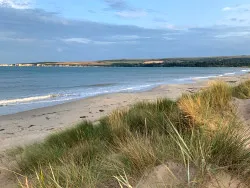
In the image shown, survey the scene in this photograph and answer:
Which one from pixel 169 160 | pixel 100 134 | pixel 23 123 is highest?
pixel 169 160

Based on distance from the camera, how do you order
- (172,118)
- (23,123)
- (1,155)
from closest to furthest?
(172,118)
(1,155)
(23,123)

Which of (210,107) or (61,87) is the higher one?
(210,107)

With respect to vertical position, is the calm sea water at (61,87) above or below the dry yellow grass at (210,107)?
below

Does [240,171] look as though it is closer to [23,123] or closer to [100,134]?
[100,134]

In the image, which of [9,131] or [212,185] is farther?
[9,131]

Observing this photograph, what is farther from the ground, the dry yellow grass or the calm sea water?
the dry yellow grass

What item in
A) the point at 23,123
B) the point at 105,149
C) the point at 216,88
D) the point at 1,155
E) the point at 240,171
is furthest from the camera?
the point at 23,123

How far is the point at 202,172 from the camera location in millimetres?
2762

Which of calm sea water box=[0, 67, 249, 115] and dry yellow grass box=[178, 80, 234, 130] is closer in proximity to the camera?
dry yellow grass box=[178, 80, 234, 130]

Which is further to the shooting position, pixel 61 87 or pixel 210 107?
pixel 61 87

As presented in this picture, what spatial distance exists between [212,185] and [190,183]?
0.18m

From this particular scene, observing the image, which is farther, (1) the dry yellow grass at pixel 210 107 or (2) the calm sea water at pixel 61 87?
(2) the calm sea water at pixel 61 87

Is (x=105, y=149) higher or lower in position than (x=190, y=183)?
lower

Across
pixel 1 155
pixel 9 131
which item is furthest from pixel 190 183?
pixel 9 131
